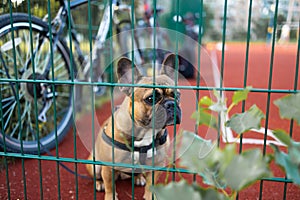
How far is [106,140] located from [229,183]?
4.92 ft

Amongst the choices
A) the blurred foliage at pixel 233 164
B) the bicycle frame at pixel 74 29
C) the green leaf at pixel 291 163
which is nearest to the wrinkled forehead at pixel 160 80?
the blurred foliage at pixel 233 164

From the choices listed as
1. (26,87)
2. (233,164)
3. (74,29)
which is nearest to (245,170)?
(233,164)

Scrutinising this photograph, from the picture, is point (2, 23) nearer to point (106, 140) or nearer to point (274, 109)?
point (106, 140)

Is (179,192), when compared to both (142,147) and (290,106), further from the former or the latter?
(142,147)

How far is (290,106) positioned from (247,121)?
17 cm

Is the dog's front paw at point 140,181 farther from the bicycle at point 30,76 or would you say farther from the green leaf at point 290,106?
the green leaf at point 290,106

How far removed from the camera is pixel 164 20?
7.79 meters

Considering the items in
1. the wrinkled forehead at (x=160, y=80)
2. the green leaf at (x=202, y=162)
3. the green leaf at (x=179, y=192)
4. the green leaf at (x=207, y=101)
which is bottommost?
the green leaf at (x=179, y=192)

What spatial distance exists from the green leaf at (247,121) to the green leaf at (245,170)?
0.25 m

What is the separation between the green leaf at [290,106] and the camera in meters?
1.27

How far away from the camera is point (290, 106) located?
128cm

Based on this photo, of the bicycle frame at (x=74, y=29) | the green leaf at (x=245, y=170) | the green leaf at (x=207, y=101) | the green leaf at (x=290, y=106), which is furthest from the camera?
the bicycle frame at (x=74, y=29)

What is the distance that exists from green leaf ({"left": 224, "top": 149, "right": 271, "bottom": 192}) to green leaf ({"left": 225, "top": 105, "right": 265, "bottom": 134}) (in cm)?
25

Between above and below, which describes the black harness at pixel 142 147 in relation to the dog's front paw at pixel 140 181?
above
